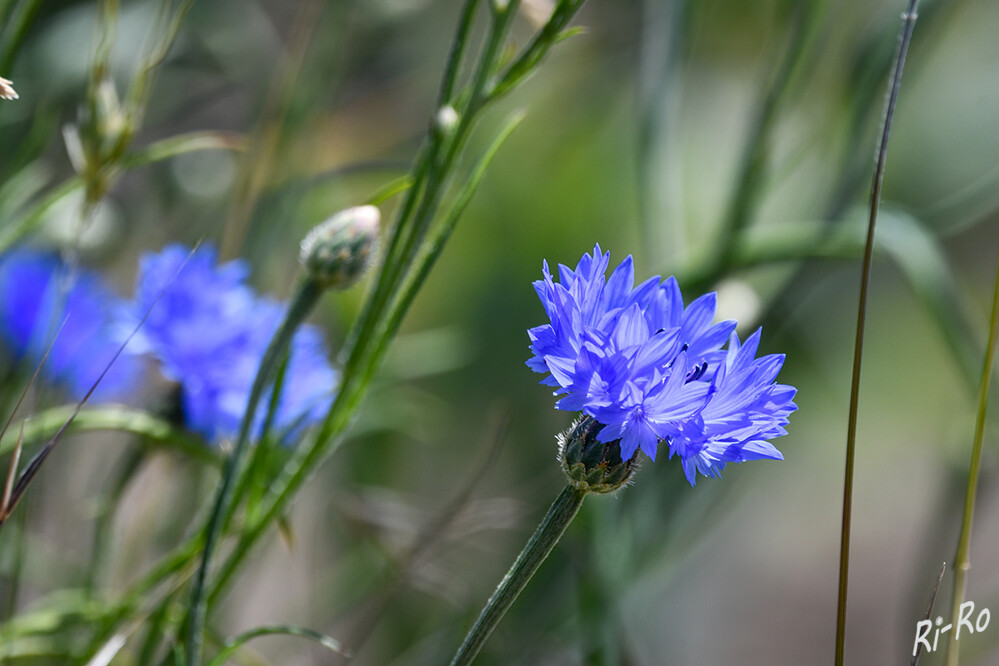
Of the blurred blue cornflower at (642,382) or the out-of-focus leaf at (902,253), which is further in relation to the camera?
the out-of-focus leaf at (902,253)

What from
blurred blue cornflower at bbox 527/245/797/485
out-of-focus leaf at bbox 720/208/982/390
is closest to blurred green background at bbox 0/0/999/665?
out-of-focus leaf at bbox 720/208/982/390

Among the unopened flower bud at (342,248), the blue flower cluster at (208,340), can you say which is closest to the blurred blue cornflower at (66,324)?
the blue flower cluster at (208,340)

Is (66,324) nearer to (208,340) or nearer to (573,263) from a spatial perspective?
(208,340)

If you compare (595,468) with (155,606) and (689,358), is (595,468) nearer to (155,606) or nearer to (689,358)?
(689,358)

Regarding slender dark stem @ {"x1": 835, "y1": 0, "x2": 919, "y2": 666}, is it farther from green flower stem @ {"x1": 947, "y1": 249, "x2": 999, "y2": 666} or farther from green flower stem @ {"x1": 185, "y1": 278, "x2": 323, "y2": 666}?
green flower stem @ {"x1": 185, "y1": 278, "x2": 323, "y2": 666}

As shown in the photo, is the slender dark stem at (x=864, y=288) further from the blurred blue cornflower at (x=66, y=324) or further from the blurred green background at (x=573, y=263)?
the blurred blue cornflower at (x=66, y=324)

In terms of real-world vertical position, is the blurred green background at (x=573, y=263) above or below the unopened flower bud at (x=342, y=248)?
above

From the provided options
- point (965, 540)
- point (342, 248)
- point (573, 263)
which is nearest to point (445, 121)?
point (342, 248)
